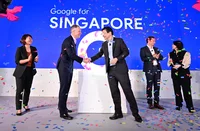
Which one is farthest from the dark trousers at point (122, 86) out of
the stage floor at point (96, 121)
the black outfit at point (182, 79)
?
the black outfit at point (182, 79)

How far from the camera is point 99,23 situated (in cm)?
496

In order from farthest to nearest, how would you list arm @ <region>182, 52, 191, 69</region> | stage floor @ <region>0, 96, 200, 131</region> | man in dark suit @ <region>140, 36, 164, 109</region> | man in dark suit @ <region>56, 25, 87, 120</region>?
man in dark suit @ <region>140, 36, 164, 109</region>
arm @ <region>182, 52, 191, 69</region>
man in dark suit @ <region>56, 25, 87, 120</region>
stage floor @ <region>0, 96, 200, 131</region>

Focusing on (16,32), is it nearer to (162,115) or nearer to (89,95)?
(89,95)

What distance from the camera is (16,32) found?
4883mm

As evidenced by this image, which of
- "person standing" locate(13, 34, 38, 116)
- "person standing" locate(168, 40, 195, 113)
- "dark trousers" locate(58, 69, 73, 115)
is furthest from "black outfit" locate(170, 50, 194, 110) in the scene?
"person standing" locate(13, 34, 38, 116)

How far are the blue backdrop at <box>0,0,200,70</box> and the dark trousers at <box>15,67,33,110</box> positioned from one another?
59.0 inches

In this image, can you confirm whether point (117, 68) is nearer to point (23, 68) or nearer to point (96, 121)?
point (96, 121)

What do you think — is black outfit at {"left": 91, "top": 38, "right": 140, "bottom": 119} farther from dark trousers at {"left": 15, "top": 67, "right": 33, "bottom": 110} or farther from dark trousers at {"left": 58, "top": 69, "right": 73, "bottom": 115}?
dark trousers at {"left": 15, "top": 67, "right": 33, "bottom": 110}

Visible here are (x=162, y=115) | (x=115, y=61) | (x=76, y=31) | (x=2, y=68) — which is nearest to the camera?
(x=115, y=61)

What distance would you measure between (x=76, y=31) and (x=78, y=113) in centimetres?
138

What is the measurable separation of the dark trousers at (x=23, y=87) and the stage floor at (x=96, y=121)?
220 millimetres

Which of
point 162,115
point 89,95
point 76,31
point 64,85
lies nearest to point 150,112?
point 162,115

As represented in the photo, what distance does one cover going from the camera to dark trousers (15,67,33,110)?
3.14 metres

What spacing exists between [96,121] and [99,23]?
2.86 m
